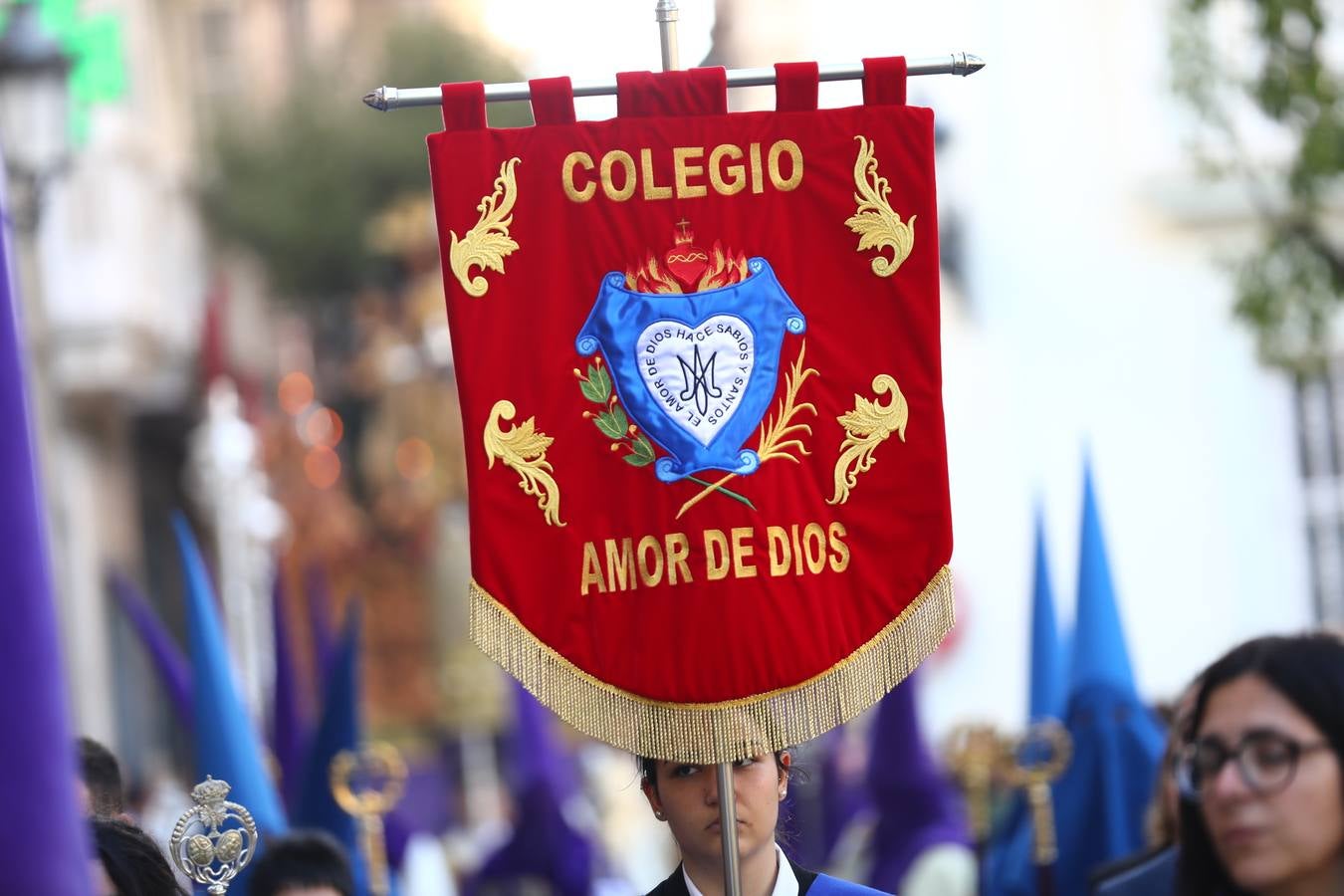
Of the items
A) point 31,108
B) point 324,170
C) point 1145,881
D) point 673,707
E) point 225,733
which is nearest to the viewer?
point 673,707

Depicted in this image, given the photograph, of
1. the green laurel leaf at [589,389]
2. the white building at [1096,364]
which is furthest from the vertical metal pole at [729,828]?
the white building at [1096,364]

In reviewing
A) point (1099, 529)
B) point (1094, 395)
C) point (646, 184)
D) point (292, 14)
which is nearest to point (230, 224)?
point (292, 14)

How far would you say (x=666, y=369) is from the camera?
3918mm

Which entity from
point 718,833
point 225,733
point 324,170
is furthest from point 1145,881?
point 324,170

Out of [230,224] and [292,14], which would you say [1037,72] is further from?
[292,14]

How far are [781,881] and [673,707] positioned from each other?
357 mm

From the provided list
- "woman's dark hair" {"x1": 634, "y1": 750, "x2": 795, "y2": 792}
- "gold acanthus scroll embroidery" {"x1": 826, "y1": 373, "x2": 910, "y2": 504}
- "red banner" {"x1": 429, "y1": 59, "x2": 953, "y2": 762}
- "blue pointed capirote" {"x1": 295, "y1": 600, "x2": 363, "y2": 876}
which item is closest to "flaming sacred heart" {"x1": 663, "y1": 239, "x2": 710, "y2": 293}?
"red banner" {"x1": 429, "y1": 59, "x2": 953, "y2": 762}

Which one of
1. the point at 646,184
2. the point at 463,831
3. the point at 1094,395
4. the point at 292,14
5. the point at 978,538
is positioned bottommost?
the point at 463,831

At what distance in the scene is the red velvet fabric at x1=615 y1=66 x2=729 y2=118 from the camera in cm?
391

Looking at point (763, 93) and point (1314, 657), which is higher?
point (763, 93)

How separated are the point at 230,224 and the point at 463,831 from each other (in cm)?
1097

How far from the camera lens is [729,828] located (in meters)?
3.68

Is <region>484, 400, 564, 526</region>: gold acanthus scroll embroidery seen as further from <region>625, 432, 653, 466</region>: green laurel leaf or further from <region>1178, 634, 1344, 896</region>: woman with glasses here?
<region>1178, 634, 1344, 896</region>: woman with glasses

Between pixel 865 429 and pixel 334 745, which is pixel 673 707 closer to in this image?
pixel 865 429
